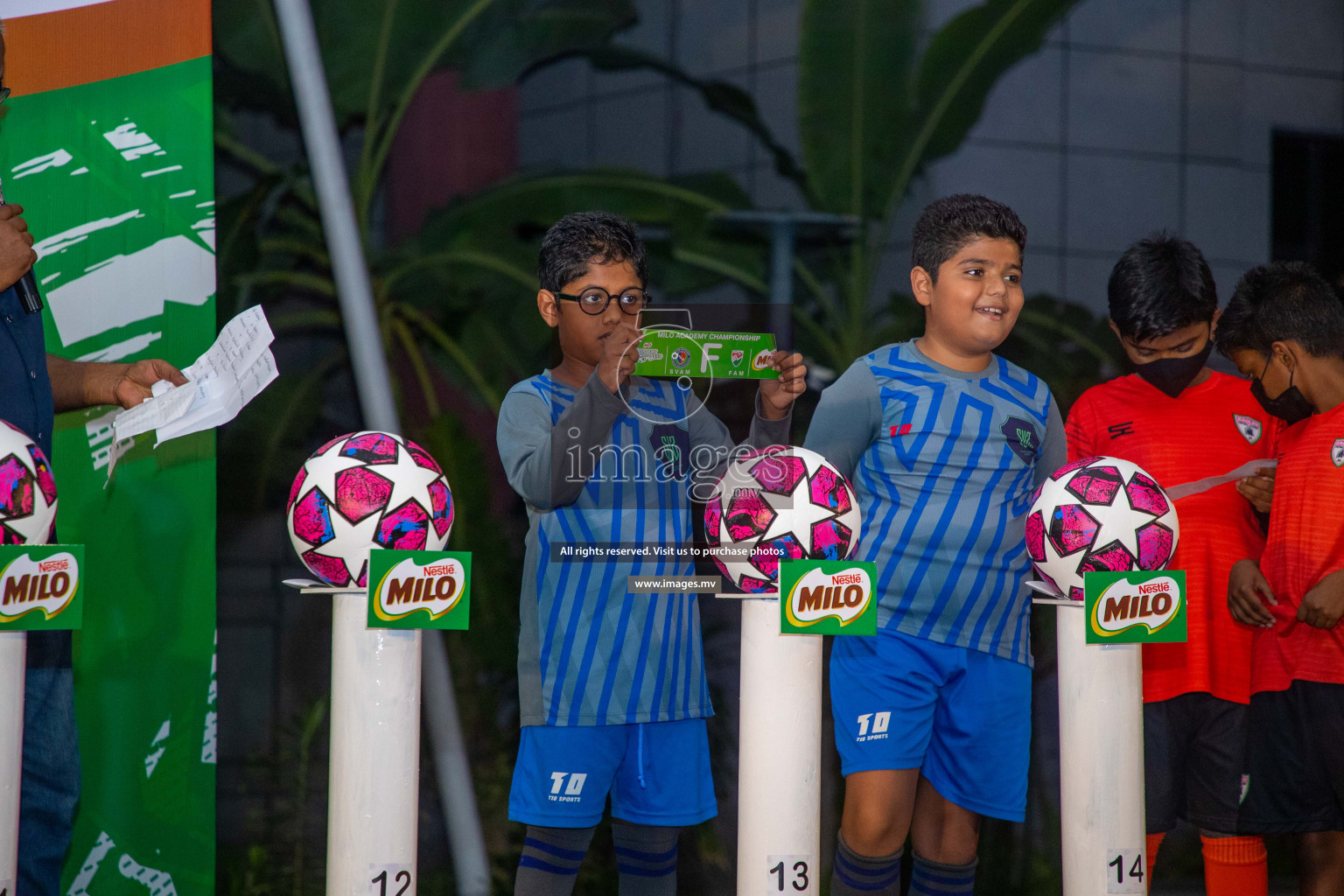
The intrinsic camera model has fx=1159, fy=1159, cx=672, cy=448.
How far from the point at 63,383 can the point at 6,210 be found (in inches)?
15.0

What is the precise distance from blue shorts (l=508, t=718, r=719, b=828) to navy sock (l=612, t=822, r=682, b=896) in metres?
0.03

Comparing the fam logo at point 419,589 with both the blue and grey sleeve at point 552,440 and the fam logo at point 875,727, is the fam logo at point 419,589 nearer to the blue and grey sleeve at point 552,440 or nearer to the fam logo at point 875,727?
the blue and grey sleeve at point 552,440

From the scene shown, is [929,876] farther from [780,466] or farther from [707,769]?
[780,466]

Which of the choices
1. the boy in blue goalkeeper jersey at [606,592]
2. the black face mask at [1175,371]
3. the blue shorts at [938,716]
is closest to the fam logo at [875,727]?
the blue shorts at [938,716]

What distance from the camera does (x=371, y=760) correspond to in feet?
6.23

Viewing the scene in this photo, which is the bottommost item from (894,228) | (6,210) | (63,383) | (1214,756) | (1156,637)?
(1214,756)

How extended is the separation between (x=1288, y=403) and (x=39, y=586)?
2556 millimetres

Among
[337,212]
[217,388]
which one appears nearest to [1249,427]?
[217,388]

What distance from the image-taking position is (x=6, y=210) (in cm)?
216

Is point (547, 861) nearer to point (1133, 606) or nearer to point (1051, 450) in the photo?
point (1133, 606)

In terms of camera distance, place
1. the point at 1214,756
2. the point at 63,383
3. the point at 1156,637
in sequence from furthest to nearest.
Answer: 1. the point at 1214,756
2. the point at 63,383
3. the point at 1156,637

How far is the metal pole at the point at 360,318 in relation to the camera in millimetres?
3133

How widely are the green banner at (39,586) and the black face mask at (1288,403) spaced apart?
2487 millimetres

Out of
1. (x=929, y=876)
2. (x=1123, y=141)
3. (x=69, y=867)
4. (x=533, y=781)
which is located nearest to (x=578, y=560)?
(x=533, y=781)
